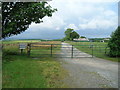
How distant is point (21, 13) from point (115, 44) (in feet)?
25.9

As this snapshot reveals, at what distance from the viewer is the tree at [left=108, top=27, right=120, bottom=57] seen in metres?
10.6

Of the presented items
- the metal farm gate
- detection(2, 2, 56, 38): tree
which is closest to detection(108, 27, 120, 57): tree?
the metal farm gate

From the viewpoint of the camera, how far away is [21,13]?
9.09 m

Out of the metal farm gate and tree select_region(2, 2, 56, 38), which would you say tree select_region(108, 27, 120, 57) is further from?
tree select_region(2, 2, 56, 38)

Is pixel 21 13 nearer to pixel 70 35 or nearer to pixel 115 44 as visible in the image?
pixel 115 44

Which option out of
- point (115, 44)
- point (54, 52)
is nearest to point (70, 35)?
point (54, 52)

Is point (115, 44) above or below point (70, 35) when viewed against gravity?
below

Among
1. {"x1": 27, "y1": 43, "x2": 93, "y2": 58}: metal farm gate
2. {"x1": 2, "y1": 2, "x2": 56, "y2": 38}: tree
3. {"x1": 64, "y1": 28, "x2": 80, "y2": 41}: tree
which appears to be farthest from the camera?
{"x1": 64, "y1": 28, "x2": 80, "y2": 41}: tree

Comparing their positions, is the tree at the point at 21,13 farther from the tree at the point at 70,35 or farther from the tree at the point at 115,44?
the tree at the point at 70,35

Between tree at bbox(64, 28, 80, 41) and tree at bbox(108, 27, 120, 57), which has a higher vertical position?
tree at bbox(64, 28, 80, 41)

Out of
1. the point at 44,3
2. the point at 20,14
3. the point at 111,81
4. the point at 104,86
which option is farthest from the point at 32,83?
the point at 44,3

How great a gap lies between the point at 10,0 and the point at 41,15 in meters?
2.53

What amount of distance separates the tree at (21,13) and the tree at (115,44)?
5.56 m

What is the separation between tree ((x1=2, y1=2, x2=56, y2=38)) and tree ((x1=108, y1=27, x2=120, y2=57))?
556 centimetres
